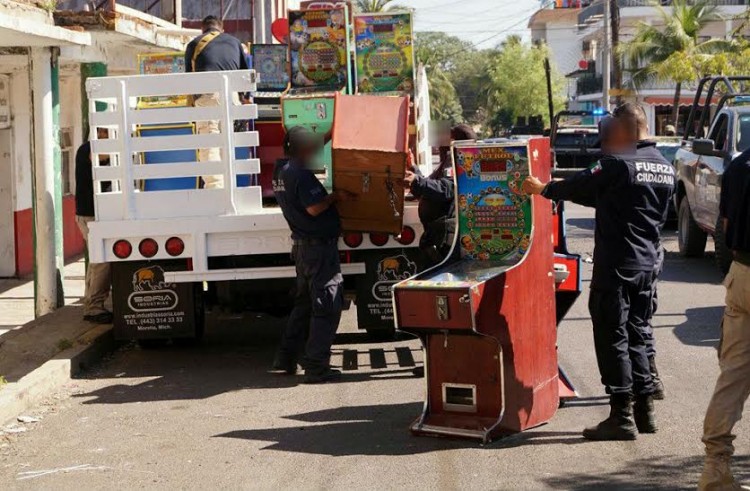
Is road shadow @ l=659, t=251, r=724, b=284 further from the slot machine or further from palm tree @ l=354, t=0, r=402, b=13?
palm tree @ l=354, t=0, r=402, b=13

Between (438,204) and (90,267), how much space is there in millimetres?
4151

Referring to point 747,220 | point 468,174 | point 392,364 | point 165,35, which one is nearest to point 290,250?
point 392,364

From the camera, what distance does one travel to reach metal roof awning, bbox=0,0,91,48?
33.0 feet

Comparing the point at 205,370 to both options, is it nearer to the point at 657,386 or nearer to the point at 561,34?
the point at 657,386

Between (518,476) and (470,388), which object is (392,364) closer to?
(470,388)

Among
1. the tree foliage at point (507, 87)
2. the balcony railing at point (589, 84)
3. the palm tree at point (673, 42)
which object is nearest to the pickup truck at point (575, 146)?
the palm tree at point (673, 42)

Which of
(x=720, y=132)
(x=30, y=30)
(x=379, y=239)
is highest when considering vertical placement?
(x=30, y=30)

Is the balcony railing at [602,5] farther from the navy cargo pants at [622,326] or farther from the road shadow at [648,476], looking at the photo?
the road shadow at [648,476]

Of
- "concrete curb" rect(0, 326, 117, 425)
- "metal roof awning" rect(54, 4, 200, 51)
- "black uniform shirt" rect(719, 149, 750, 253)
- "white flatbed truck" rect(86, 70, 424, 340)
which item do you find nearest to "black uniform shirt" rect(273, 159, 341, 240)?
"white flatbed truck" rect(86, 70, 424, 340)

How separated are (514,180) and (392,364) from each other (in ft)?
8.89

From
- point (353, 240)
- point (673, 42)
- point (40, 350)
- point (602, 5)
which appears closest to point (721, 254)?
point (353, 240)

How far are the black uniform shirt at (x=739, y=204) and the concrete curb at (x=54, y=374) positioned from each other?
4783 millimetres

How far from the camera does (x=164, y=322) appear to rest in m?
9.65

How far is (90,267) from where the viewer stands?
11.1m
